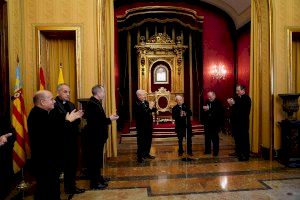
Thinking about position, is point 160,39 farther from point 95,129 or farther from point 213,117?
point 95,129

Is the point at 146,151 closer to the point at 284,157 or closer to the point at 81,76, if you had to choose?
the point at 81,76

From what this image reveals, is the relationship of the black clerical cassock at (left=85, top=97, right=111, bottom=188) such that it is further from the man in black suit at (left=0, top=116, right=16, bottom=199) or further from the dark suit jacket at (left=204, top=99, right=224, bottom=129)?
the dark suit jacket at (left=204, top=99, right=224, bottom=129)

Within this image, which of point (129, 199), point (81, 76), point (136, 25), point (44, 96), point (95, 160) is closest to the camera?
point (44, 96)

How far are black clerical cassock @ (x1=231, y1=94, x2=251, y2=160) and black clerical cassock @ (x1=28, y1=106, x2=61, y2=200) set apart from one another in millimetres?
3907

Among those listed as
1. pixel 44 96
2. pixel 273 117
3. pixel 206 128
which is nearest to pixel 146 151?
pixel 206 128

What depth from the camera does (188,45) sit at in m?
11.2

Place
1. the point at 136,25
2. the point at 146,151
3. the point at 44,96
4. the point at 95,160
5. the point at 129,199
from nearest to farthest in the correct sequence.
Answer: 1. the point at 44,96
2. the point at 129,199
3. the point at 95,160
4. the point at 146,151
5. the point at 136,25

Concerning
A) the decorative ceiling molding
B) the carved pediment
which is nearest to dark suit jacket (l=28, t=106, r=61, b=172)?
the decorative ceiling molding

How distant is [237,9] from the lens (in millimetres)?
9594

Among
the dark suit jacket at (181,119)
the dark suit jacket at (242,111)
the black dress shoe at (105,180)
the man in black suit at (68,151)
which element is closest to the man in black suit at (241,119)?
the dark suit jacket at (242,111)

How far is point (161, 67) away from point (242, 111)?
5.75 meters

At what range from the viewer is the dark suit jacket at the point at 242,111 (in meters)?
5.86

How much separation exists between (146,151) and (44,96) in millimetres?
3657

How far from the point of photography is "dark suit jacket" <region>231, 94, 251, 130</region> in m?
5.86
